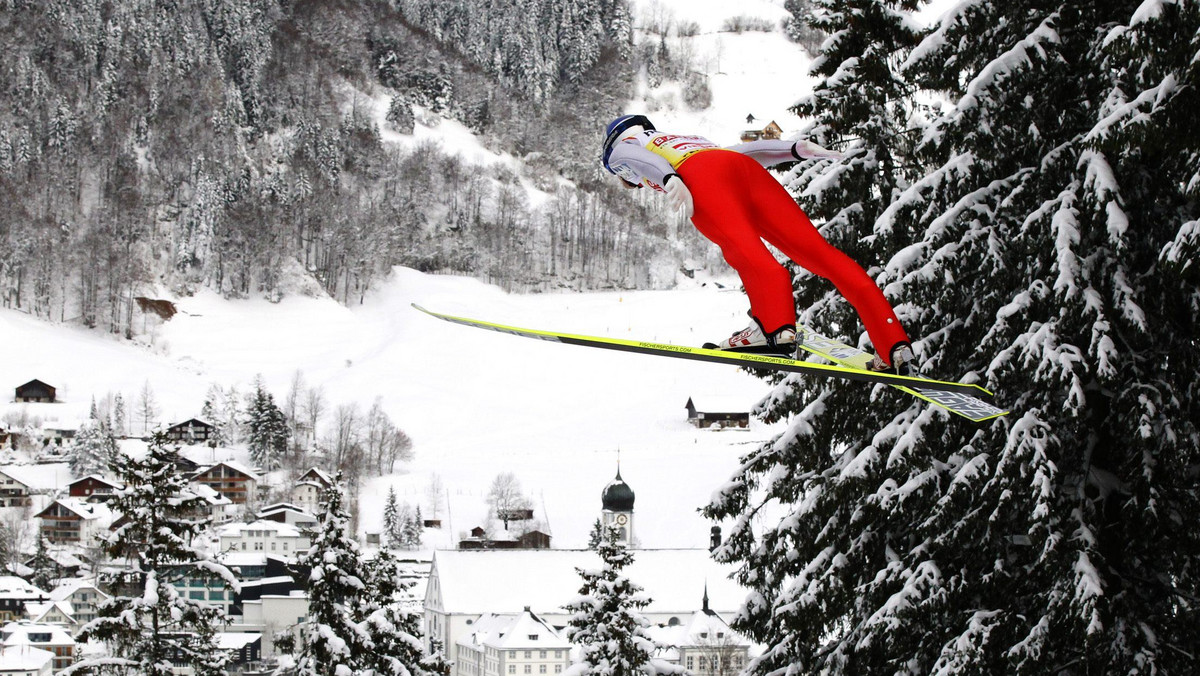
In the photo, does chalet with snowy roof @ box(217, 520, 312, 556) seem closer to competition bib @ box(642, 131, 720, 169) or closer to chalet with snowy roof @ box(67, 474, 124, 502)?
chalet with snowy roof @ box(67, 474, 124, 502)

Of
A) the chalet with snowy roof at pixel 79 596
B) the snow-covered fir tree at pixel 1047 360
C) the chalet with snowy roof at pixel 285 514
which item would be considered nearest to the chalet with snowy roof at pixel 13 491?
the chalet with snowy roof at pixel 285 514

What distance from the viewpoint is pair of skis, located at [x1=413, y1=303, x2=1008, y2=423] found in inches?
227

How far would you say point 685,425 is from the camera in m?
95.1

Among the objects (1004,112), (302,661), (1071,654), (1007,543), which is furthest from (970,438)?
(302,661)

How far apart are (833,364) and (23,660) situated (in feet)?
187

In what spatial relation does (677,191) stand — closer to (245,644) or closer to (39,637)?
(39,637)

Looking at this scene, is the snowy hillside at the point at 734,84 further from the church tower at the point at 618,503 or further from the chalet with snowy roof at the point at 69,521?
the chalet with snowy roof at the point at 69,521

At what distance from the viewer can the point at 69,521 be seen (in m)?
80.1

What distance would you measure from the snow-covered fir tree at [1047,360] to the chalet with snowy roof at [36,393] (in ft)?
294

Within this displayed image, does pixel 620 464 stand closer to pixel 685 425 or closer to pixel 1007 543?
pixel 685 425

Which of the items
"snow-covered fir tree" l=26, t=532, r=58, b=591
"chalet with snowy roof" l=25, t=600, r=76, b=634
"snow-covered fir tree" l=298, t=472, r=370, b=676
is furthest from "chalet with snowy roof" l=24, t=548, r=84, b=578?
"snow-covered fir tree" l=298, t=472, r=370, b=676

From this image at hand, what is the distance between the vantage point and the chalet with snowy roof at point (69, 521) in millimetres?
78375

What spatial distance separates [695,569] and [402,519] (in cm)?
1685

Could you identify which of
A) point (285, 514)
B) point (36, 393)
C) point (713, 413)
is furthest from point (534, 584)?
point (36, 393)
